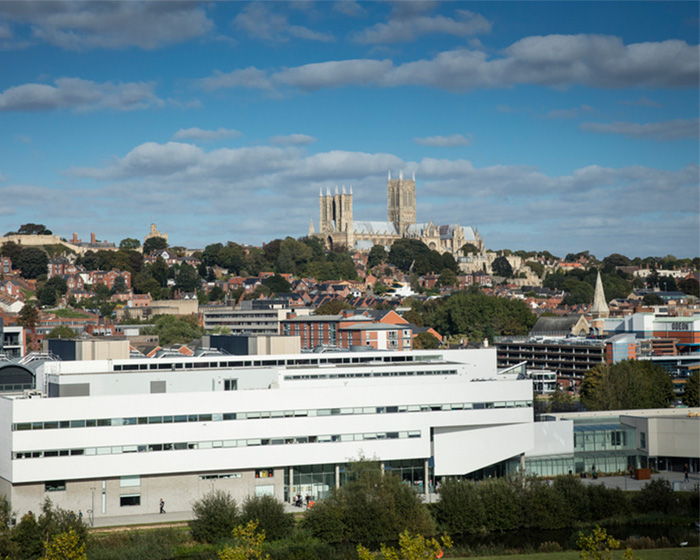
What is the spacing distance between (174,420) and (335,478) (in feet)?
23.4

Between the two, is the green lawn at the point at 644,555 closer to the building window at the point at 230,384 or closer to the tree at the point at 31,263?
the building window at the point at 230,384

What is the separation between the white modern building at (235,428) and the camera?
38250mm

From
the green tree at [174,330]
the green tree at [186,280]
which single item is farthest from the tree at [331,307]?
the green tree at [186,280]

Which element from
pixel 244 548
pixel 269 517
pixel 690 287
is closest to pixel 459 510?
pixel 269 517

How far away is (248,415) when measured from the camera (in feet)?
134

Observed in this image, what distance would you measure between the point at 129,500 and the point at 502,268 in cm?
14534

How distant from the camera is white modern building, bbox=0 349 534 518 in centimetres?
3825

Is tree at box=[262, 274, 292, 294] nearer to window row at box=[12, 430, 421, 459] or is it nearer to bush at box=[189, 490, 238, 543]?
window row at box=[12, 430, 421, 459]

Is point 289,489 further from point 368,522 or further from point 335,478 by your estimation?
point 368,522

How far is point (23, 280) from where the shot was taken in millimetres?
133375

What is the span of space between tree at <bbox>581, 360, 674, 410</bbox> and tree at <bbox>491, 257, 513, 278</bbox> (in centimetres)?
10808

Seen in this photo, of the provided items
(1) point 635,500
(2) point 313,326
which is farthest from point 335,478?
(2) point 313,326

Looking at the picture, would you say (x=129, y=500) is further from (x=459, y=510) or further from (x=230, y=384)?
(x=459, y=510)

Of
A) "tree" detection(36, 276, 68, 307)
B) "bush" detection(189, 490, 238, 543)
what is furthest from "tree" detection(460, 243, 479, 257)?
"bush" detection(189, 490, 238, 543)
